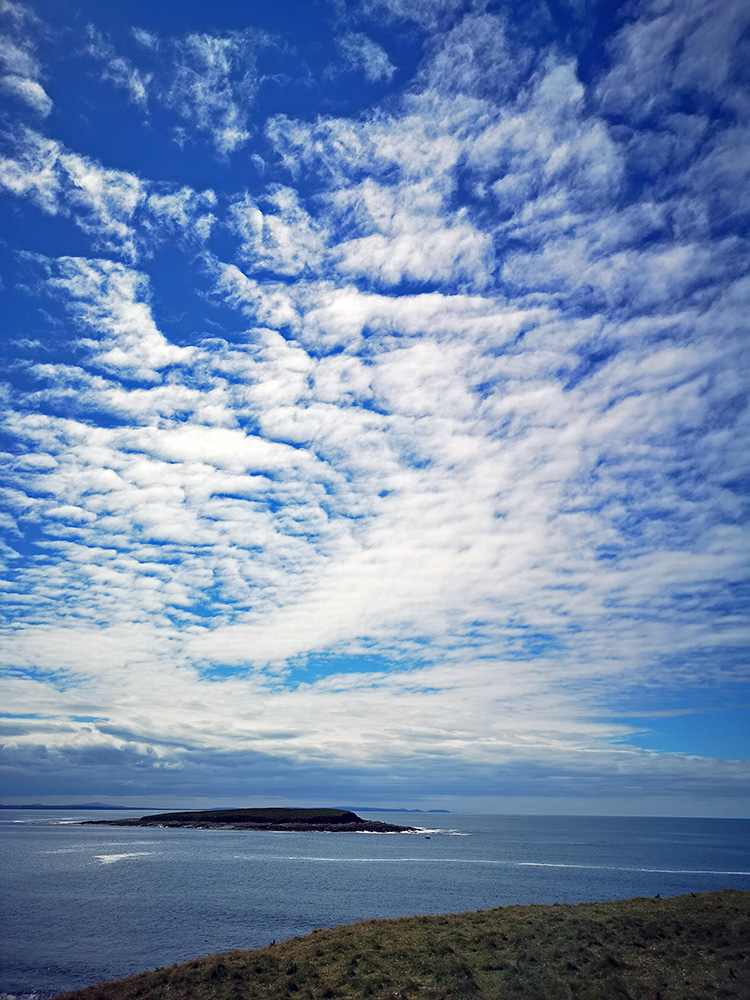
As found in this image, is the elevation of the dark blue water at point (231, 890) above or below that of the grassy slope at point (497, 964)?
below

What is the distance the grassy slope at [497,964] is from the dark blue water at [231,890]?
41.7ft

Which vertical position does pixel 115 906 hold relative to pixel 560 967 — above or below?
below

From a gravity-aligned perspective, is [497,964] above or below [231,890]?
above

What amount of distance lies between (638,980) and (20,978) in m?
36.2

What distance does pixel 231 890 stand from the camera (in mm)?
76062

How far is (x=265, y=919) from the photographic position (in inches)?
2235

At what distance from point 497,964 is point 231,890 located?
56958 mm

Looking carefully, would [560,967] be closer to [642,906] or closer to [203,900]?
[642,906]

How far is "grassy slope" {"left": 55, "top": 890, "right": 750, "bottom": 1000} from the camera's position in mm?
27828

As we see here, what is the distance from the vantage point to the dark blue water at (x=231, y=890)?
149ft

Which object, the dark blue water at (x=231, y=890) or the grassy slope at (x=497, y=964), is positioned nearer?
the grassy slope at (x=497, y=964)

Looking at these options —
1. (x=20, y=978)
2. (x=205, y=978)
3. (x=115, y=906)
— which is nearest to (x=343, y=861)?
(x=115, y=906)

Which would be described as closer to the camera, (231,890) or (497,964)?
(497,964)

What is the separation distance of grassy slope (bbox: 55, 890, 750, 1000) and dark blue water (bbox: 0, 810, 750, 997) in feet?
41.7
